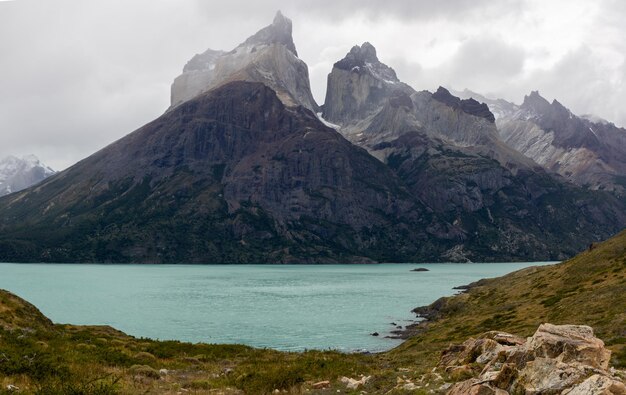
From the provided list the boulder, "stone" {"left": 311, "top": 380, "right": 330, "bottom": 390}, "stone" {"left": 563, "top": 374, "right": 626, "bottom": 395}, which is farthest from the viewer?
"stone" {"left": 311, "top": 380, "right": 330, "bottom": 390}

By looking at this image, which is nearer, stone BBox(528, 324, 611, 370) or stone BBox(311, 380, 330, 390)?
stone BBox(528, 324, 611, 370)

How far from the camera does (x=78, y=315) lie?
11756 centimetres

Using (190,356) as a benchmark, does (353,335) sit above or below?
below

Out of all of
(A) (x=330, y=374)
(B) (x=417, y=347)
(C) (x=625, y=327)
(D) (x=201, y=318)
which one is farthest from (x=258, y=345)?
(C) (x=625, y=327)

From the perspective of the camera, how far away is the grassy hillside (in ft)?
89.6

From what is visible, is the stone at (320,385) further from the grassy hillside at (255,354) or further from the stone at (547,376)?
the stone at (547,376)

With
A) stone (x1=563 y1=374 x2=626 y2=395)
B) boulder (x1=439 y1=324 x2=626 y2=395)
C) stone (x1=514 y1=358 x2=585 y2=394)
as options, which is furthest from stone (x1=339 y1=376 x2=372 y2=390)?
stone (x1=563 y1=374 x2=626 y2=395)

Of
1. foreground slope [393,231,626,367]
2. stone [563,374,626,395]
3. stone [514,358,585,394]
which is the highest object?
stone [563,374,626,395]

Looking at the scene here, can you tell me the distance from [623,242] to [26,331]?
90.0 metres

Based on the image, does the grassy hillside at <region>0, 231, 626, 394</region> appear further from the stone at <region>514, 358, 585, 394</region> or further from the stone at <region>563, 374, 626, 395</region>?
the stone at <region>563, 374, 626, 395</region>

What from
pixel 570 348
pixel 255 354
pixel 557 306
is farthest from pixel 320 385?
pixel 557 306

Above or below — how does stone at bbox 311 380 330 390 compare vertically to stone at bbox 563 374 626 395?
below

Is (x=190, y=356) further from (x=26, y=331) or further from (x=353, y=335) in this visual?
(x=353, y=335)

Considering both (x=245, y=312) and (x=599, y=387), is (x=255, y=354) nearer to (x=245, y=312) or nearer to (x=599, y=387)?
(x=599, y=387)
